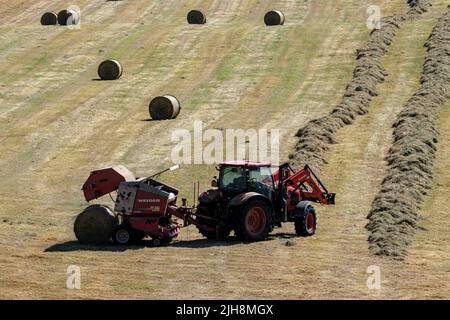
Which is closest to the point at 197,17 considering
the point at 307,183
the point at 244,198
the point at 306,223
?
the point at 307,183

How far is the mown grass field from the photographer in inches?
872

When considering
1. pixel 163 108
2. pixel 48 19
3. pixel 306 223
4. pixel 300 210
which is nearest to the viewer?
pixel 300 210

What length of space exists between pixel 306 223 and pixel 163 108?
20.1 metres

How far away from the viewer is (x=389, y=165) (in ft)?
121

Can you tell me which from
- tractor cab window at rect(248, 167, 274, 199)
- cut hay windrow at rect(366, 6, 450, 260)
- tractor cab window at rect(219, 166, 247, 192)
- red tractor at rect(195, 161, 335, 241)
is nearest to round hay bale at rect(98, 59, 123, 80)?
cut hay windrow at rect(366, 6, 450, 260)

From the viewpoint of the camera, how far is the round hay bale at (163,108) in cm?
4631

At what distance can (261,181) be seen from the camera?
2681cm

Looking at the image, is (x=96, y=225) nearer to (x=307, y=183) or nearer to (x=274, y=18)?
(x=307, y=183)

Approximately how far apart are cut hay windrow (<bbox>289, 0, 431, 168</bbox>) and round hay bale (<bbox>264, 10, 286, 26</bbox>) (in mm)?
7006

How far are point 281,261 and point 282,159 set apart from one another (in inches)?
556

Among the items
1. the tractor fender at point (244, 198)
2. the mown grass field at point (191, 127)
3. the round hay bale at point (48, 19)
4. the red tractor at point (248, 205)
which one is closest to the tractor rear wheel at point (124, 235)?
the mown grass field at point (191, 127)

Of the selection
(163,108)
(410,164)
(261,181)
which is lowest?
(261,181)

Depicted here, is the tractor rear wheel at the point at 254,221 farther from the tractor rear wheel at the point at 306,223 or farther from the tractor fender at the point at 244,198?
the tractor rear wheel at the point at 306,223
